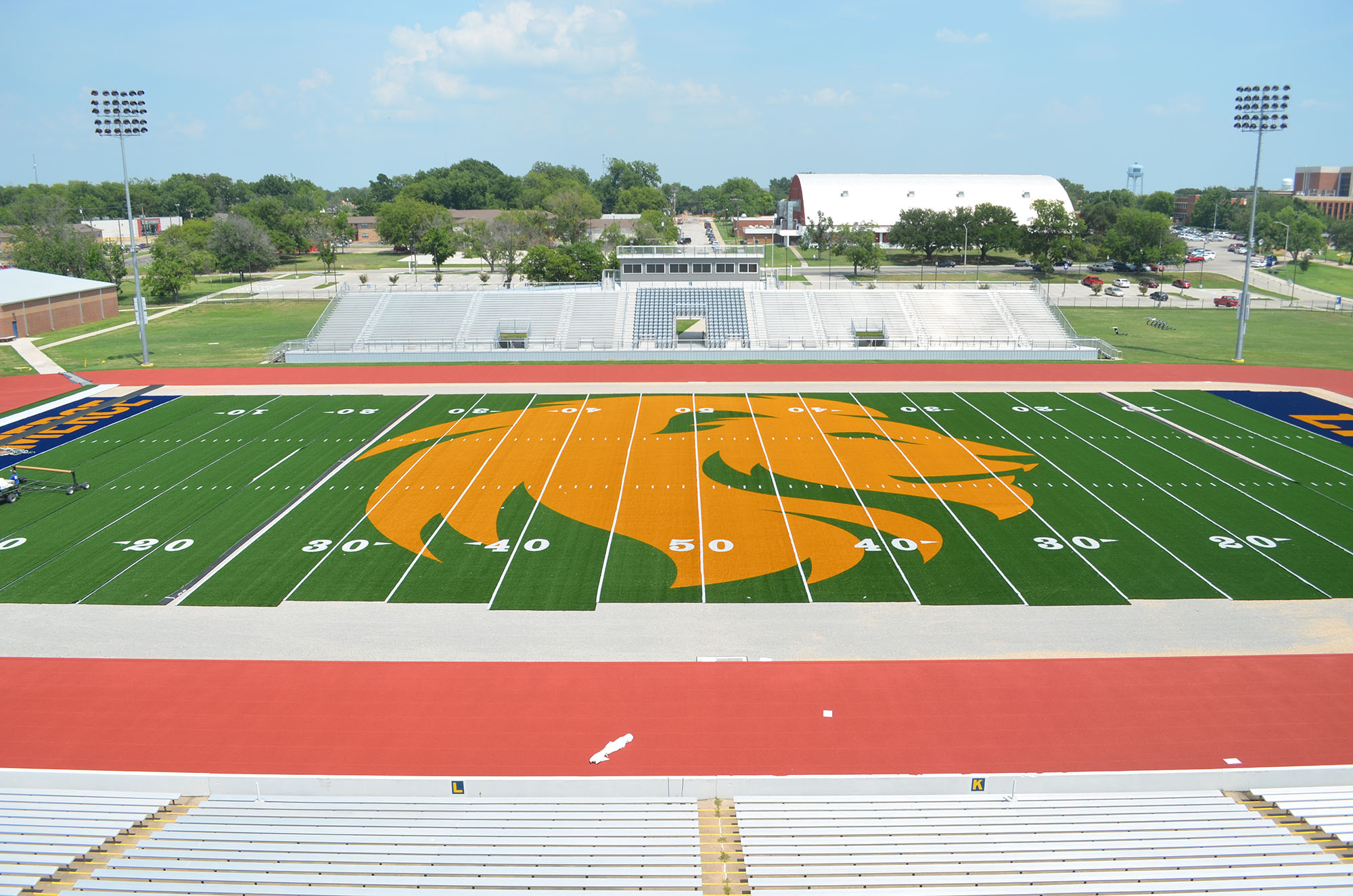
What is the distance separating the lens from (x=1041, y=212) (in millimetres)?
83812

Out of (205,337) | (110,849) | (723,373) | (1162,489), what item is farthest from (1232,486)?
(205,337)

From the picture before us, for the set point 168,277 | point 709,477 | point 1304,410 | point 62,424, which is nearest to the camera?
point 709,477

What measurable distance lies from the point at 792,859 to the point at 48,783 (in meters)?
10.3

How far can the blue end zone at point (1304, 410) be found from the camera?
33.5 meters

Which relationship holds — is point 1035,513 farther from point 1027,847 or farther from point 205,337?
point 205,337

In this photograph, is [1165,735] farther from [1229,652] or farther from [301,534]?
[301,534]

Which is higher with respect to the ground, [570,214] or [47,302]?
[570,214]

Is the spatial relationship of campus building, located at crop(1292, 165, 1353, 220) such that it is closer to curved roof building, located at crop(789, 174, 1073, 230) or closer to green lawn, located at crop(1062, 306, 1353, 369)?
curved roof building, located at crop(789, 174, 1073, 230)

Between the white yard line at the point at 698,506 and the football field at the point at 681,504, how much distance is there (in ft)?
0.38

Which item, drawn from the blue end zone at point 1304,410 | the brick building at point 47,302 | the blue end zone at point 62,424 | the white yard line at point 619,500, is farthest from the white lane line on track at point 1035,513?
the brick building at point 47,302

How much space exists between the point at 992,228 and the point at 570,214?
153 ft

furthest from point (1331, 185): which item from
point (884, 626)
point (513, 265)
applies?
point (884, 626)

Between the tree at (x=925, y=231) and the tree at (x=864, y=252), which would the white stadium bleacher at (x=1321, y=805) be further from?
the tree at (x=925, y=231)

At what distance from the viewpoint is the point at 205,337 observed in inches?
2205
